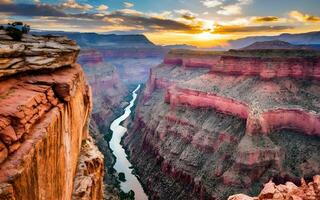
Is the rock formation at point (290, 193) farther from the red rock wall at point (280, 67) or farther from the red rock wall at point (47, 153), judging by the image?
the red rock wall at point (280, 67)

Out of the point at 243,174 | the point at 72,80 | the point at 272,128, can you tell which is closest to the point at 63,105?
the point at 72,80

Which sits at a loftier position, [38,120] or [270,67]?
[38,120]

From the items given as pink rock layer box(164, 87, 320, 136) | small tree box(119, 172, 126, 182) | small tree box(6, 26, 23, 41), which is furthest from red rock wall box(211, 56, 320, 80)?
small tree box(6, 26, 23, 41)

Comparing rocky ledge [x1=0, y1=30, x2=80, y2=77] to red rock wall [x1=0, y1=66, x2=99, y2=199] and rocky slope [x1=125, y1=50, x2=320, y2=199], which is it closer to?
red rock wall [x1=0, y1=66, x2=99, y2=199]

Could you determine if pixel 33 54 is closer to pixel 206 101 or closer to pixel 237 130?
pixel 237 130

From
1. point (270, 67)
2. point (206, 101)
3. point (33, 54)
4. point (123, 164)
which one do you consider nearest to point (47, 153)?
point (33, 54)

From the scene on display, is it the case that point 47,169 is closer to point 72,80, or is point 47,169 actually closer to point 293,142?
point 72,80
